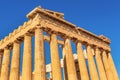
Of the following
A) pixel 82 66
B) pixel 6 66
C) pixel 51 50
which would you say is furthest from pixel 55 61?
pixel 6 66

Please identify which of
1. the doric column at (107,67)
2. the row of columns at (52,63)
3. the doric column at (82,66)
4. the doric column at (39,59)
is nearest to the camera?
the doric column at (39,59)

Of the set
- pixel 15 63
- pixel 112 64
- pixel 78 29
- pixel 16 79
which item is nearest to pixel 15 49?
pixel 15 63

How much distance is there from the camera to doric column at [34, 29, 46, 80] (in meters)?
21.8

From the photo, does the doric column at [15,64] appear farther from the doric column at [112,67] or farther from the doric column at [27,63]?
the doric column at [112,67]

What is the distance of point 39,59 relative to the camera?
2253 centimetres

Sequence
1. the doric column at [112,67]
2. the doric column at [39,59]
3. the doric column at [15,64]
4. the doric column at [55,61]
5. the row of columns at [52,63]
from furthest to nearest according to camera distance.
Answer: the doric column at [112,67]
the doric column at [15,64]
the doric column at [55,61]
the row of columns at [52,63]
the doric column at [39,59]

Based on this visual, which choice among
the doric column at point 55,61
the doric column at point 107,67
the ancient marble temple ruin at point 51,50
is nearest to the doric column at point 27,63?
the ancient marble temple ruin at point 51,50

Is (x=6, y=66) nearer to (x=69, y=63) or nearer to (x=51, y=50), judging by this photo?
(x=51, y=50)

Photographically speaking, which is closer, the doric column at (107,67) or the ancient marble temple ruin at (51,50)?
the ancient marble temple ruin at (51,50)

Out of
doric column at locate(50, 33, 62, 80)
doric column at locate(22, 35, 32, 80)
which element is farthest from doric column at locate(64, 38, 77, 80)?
doric column at locate(22, 35, 32, 80)

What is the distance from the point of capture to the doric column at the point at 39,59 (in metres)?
21.8

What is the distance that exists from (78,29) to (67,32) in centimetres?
308

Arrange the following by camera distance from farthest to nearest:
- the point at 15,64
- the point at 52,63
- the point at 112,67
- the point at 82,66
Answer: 1. the point at 112,67
2. the point at 82,66
3. the point at 15,64
4. the point at 52,63

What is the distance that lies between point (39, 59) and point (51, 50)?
134 inches
